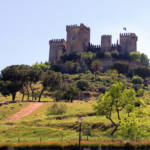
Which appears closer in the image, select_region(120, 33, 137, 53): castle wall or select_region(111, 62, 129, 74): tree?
select_region(111, 62, 129, 74): tree

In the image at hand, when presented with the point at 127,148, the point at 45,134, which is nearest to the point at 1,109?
the point at 45,134

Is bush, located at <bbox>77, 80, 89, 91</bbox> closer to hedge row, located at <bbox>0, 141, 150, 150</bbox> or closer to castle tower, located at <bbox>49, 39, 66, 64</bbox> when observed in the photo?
castle tower, located at <bbox>49, 39, 66, 64</bbox>

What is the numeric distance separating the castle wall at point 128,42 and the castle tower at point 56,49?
2477cm

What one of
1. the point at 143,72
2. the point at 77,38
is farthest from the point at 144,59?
the point at 77,38

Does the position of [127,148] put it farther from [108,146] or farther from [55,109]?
[55,109]

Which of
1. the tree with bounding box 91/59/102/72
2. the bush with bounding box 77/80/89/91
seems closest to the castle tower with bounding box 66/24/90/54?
the tree with bounding box 91/59/102/72

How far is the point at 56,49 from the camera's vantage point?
135625 millimetres

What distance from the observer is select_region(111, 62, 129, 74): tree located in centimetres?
11340

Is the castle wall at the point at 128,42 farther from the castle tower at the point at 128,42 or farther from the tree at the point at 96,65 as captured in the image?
the tree at the point at 96,65

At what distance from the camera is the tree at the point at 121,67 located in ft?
372

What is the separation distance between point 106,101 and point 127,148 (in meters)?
11.5

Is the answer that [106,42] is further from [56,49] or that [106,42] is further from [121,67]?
[56,49]

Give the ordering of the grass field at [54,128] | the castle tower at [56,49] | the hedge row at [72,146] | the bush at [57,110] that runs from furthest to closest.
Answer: the castle tower at [56,49] → the bush at [57,110] → the grass field at [54,128] → the hedge row at [72,146]

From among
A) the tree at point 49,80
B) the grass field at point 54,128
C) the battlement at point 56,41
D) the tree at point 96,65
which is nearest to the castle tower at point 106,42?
the tree at point 96,65
